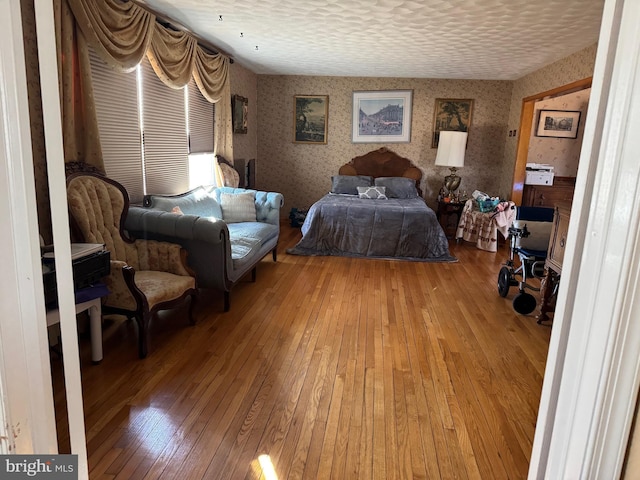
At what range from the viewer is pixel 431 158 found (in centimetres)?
680

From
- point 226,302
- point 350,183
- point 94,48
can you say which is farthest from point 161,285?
point 350,183

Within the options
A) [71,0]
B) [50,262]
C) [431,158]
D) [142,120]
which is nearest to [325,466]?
[50,262]

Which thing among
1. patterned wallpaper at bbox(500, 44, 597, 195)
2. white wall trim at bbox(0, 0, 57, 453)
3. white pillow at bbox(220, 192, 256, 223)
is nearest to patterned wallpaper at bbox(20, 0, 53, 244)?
white wall trim at bbox(0, 0, 57, 453)

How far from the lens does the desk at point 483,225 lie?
5.52 metres

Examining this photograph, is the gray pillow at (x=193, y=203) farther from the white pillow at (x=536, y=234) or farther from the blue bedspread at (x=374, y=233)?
the white pillow at (x=536, y=234)

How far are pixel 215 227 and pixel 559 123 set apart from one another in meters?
5.88

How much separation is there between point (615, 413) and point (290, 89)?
→ 6.75 m

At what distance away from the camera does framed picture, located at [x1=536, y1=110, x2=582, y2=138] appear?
6.47 meters

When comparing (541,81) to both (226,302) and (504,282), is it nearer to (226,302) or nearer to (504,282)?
(504,282)

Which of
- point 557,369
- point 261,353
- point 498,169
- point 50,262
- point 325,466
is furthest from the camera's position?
point 498,169

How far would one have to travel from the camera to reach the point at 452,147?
6.11 m

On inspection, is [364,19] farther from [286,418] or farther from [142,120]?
[286,418]

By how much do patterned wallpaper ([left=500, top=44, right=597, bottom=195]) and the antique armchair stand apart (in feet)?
13.9

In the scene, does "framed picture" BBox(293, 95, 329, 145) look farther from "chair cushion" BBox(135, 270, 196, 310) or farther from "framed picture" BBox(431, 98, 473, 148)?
"chair cushion" BBox(135, 270, 196, 310)
